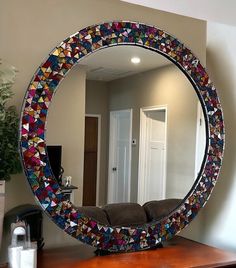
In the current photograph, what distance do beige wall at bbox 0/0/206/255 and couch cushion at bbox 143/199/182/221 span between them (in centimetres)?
44

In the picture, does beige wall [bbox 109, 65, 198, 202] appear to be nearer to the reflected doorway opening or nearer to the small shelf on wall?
the reflected doorway opening

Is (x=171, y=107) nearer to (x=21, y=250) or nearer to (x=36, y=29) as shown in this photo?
(x=36, y=29)

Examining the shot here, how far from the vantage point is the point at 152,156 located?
2131 mm

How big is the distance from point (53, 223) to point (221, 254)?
2.90 feet

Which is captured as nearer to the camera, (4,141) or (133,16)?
(4,141)

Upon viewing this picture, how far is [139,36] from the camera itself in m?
1.98

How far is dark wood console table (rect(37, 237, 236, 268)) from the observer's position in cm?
171

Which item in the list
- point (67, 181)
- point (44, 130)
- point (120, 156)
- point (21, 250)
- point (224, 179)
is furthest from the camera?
point (224, 179)

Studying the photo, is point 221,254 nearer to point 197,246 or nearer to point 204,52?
point 197,246

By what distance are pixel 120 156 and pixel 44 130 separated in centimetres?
49

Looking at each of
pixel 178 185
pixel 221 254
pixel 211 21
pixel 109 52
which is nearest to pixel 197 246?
pixel 221 254

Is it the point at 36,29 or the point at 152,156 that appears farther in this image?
the point at 152,156

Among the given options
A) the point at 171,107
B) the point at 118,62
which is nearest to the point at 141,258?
the point at 171,107

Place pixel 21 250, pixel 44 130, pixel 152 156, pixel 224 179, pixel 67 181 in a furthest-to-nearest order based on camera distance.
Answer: pixel 224 179 → pixel 152 156 → pixel 67 181 → pixel 44 130 → pixel 21 250
